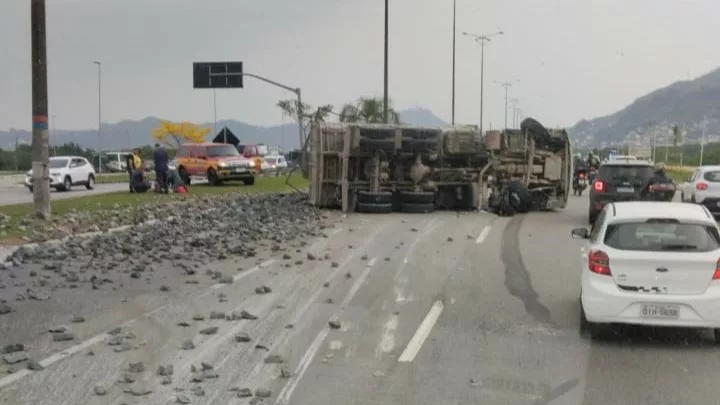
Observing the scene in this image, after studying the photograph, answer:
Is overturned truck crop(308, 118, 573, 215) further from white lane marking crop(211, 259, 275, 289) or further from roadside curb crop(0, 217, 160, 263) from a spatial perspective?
white lane marking crop(211, 259, 275, 289)

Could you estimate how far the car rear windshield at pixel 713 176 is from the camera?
26.2 meters

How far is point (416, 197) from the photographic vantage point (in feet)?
83.2

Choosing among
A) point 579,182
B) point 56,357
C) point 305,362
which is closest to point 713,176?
point 579,182

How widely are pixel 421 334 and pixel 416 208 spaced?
1597 centimetres

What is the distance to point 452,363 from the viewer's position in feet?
26.9

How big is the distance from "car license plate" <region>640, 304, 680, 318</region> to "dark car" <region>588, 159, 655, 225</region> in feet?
47.3

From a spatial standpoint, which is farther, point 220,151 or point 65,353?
point 220,151

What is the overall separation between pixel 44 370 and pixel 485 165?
66.5 feet

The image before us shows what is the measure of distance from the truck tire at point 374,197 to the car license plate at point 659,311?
16.3 metres

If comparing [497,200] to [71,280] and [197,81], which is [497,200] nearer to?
[71,280]

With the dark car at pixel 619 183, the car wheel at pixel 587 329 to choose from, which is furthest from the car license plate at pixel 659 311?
the dark car at pixel 619 183

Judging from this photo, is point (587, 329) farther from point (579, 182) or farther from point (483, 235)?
point (579, 182)

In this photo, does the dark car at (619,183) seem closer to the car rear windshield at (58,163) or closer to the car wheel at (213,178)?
the car wheel at (213,178)

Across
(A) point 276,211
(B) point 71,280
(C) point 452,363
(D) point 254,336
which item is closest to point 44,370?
(D) point 254,336
